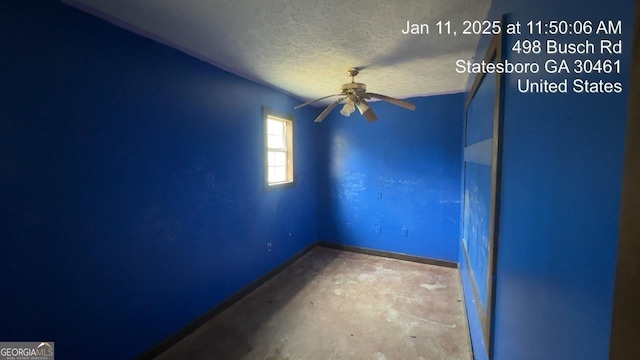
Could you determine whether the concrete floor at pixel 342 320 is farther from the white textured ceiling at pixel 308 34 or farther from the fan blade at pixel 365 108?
the white textured ceiling at pixel 308 34

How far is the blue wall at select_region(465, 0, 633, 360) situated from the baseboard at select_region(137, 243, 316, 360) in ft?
7.66

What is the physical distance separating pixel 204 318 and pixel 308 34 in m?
2.65

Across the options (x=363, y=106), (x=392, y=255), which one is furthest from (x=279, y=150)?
(x=392, y=255)

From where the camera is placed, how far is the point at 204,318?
236cm

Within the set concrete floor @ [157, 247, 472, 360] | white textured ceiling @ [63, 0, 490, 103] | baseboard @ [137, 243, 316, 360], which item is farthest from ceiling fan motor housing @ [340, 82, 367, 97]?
baseboard @ [137, 243, 316, 360]

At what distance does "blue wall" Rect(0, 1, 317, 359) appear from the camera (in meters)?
1.32

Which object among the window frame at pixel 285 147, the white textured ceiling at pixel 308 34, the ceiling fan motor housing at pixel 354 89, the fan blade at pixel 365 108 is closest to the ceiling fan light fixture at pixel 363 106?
the fan blade at pixel 365 108

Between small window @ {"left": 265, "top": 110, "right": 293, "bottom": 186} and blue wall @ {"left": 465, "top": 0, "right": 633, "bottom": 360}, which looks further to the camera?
small window @ {"left": 265, "top": 110, "right": 293, "bottom": 186}

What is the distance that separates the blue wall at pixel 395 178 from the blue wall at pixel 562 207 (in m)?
2.68

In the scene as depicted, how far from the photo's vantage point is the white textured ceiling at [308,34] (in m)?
1.51

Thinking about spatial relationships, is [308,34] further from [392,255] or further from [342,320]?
[392,255]

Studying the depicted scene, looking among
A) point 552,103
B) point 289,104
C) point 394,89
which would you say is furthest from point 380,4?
point 289,104

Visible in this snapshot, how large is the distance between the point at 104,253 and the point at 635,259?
2.28 meters

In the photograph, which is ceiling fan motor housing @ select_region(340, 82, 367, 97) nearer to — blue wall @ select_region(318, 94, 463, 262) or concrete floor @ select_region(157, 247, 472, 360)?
blue wall @ select_region(318, 94, 463, 262)
